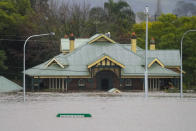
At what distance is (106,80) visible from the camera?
61.3m

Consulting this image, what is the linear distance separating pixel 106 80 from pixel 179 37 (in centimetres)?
1729

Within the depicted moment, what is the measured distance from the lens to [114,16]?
98.0 metres

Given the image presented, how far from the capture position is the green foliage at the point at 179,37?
230 ft

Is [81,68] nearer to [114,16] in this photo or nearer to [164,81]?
[164,81]

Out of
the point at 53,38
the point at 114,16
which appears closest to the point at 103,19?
the point at 114,16

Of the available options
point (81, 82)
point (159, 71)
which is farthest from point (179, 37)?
point (81, 82)

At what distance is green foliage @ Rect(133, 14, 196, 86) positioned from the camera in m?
70.2

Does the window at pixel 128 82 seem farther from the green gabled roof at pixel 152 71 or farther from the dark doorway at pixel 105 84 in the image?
the dark doorway at pixel 105 84

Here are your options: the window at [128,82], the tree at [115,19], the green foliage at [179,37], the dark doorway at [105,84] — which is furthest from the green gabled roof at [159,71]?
the tree at [115,19]

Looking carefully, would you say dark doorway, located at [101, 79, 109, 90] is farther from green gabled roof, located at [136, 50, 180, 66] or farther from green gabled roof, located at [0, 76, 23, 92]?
green gabled roof, located at [0, 76, 23, 92]

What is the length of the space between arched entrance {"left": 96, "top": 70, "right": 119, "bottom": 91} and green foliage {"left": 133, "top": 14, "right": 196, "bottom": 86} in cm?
1577

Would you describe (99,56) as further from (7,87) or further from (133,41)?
(7,87)

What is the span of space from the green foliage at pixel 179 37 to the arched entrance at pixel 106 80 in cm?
1577

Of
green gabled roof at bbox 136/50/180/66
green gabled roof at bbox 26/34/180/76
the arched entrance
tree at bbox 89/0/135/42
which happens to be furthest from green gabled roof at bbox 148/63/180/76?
tree at bbox 89/0/135/42
